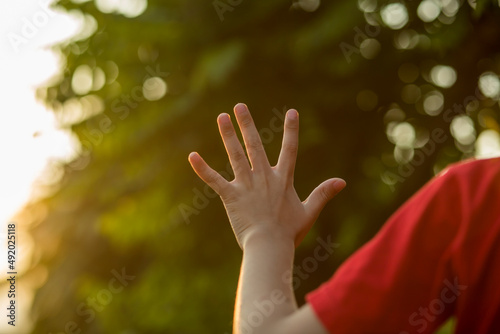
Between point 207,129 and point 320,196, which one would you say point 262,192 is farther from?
point 207,129

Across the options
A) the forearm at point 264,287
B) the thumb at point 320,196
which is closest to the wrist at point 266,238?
the forearm at point 264,287

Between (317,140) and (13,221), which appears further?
(13,221)

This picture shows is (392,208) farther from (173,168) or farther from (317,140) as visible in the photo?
(173,168)

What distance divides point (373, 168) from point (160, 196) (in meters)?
1.43

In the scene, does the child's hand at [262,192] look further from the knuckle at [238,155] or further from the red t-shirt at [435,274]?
the red t-shirt at [435,274]

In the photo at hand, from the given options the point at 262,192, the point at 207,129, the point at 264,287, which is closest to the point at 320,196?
the point at 262,192

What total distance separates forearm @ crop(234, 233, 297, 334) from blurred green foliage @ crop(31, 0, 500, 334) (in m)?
1.97

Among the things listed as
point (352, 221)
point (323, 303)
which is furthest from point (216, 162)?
point (323, 303)

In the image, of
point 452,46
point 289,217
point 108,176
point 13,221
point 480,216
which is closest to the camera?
point 480,216

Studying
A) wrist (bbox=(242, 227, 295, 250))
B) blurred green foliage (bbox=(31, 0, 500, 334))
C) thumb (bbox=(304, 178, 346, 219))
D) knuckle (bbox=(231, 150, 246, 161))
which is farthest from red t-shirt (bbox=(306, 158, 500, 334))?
blurred green foliage (bbox=(31, 0, 500, 334))

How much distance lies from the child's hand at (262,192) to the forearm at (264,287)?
0.11 feet

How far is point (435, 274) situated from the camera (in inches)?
36.7

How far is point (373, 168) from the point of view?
3.54 m

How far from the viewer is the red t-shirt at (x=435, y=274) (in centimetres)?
91
